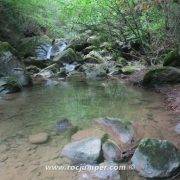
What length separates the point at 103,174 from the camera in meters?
4.76

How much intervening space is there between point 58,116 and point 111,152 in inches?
105

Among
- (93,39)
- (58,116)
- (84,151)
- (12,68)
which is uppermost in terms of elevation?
(84,151)

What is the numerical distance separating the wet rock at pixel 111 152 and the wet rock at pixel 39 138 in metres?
1.31

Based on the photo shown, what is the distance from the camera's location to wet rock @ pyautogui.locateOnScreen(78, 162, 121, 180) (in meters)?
4.71

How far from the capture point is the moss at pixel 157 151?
15.5 feet

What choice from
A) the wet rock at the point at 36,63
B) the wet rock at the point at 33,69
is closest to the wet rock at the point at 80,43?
the wet rock at the point at 36,63

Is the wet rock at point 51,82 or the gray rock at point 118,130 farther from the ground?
the gray rock at point 118,130

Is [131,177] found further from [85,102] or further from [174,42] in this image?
Result: [174,42]

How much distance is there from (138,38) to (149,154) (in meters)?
8.63

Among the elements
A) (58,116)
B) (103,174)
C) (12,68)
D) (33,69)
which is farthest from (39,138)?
(33,69)

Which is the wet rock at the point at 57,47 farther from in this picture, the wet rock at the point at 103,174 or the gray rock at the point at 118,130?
the wet rock at the point at 103,174

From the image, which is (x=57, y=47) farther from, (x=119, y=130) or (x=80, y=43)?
(x=119, y=130)

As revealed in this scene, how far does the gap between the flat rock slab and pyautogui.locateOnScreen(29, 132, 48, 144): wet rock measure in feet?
1.74

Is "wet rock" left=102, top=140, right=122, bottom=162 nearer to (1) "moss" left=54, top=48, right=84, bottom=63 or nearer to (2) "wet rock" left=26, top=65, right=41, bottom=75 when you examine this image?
(2) "wet rock" left=26, top=65, right=41, bottom=75
